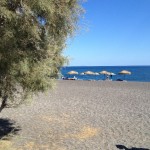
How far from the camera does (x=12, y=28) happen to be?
939 centimetres

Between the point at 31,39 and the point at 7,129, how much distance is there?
7064mm

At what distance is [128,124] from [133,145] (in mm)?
3911

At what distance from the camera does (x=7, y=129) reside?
51.5ft

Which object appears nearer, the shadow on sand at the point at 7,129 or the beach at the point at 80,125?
the beach at the point at 80,125

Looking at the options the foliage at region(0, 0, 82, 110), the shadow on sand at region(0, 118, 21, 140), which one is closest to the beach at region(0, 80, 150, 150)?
the shadow on sand at region(0, 118, 21, 140)

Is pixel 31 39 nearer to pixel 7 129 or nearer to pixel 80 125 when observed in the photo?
pixel 7 129

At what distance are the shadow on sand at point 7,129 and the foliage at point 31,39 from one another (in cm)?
281

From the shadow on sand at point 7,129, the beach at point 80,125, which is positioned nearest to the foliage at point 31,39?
the beach at point 80,125

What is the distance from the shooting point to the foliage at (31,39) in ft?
30.6

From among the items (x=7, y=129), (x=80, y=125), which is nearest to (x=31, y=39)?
(x=7, y=129)

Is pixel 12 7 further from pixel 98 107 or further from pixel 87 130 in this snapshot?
pixel 98 107

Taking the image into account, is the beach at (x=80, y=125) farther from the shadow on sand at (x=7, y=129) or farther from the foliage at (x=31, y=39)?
the foliage at (x=31, y=39)

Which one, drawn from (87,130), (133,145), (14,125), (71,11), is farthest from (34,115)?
(71,11)

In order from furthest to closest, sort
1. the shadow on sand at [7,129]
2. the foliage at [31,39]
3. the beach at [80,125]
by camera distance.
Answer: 1. the shadow on sand at [7,129]
2. the beach at [80,125]
3. the foliage at [31,39]
